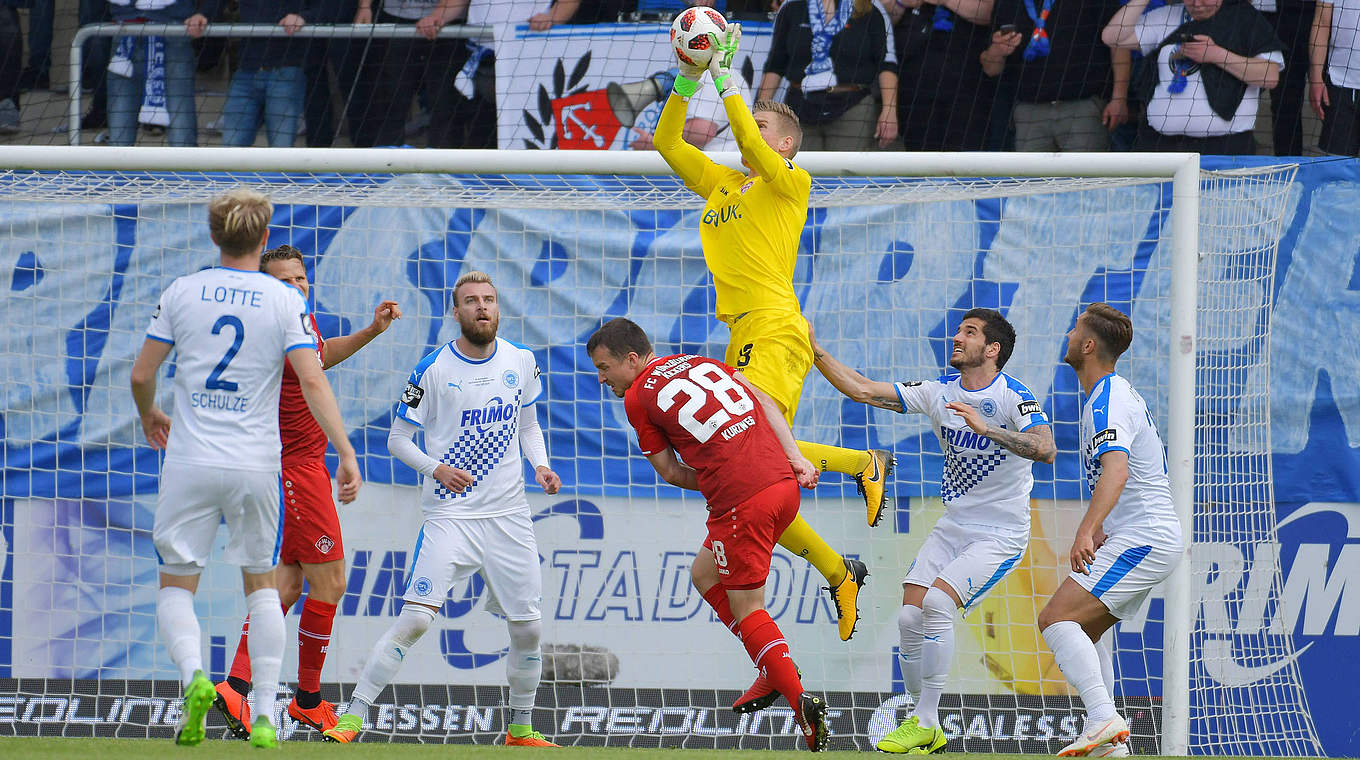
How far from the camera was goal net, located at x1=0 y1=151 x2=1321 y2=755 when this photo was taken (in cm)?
761

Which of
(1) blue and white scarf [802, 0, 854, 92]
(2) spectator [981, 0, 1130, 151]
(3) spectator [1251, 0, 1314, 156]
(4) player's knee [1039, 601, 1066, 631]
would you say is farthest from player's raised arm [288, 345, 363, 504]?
(3) spectator [1251, 0, 1314, 156]

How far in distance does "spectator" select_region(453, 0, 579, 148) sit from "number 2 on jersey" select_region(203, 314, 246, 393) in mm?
4613

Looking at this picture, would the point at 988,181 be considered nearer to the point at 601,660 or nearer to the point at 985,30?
the point at 985,30

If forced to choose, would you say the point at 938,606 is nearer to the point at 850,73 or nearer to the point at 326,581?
the point at 326,581

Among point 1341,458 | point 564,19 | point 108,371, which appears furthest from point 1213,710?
point 108,371

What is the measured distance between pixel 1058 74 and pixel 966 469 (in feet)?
11.4

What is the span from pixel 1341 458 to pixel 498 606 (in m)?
4.86

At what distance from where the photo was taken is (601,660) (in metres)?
7.75

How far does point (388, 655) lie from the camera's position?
6.00 metres

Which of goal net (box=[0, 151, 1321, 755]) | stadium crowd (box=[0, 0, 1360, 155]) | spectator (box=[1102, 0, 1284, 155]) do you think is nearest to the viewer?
goal net (box=[0, 151, 1321, 755])

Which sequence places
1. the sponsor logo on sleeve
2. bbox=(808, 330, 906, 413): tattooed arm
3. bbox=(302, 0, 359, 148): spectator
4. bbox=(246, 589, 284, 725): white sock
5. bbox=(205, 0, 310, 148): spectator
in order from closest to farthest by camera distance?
1. bbox=(246, 589, 284, 725): white sock
2. the sponsor logo on sleeve
3. bbox=(808, 330, 906, 413): tattooed arm
4. bbox=(205, 0, 310, 148): spectator
5. bbox=(302, 0, 359, 148): spectator

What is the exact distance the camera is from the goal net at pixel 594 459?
761 cm

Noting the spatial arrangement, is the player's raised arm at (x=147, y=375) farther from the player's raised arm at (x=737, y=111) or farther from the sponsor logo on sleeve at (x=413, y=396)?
the player's raised arm at (x=737, y=111)

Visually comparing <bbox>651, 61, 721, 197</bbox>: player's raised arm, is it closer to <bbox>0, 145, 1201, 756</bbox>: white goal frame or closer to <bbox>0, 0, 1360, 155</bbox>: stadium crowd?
<bbox>0, 145, 1201, 756</bbox>: white goal frame
